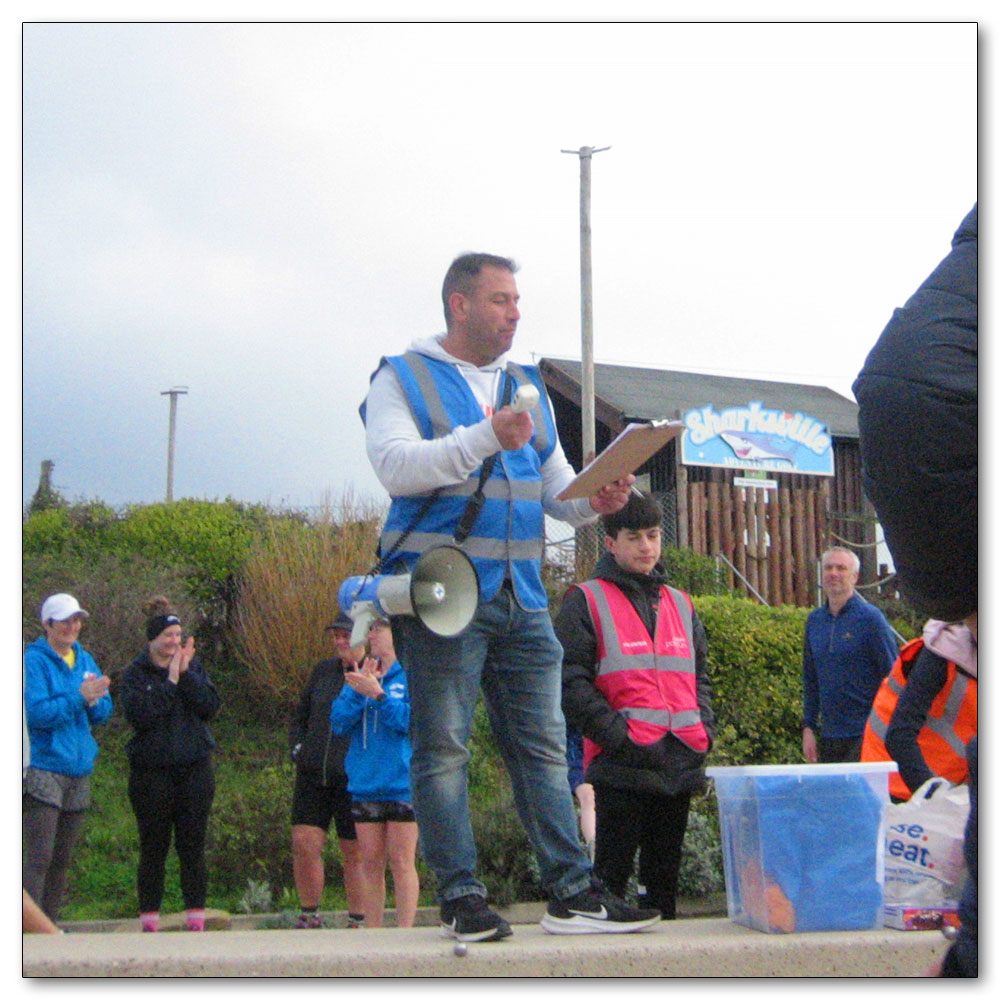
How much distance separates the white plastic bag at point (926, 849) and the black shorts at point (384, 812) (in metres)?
2.34

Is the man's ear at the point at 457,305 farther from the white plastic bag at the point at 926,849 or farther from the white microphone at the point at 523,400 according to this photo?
the white plastic bag at the point at 926,849

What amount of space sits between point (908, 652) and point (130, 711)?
3238 mm

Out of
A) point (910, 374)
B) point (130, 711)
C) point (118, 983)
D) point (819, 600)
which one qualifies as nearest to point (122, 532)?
point (130, 711)

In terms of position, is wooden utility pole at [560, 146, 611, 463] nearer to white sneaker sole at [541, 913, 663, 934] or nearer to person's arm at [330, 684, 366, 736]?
person's arm at [330, 684, 366, 736]

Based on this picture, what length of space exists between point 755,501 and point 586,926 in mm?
9482

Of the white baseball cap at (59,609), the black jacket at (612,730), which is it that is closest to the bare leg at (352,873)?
the white baseball cap at (59,609)

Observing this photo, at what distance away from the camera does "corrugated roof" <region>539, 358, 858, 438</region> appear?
42.4 feet

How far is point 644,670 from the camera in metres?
3.70

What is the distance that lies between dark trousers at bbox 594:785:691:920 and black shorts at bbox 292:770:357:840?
2.27m

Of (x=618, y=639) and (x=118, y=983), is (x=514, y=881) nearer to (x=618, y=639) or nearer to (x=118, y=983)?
(x=618, y=639)

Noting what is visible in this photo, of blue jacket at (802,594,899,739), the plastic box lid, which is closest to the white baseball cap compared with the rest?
the plastic box lid

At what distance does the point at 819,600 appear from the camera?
1138 cm

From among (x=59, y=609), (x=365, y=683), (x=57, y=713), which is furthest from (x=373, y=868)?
(x=59, y=609)

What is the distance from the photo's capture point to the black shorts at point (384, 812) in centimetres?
515
